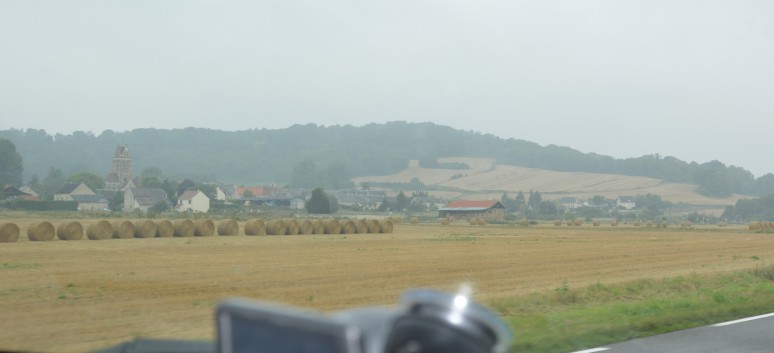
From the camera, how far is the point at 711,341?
11273 mm

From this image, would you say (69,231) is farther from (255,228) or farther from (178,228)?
(255,228)

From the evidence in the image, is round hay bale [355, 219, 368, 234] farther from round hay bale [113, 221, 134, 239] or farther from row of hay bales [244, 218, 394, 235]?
round hay bale [113, 221, 134, 239]

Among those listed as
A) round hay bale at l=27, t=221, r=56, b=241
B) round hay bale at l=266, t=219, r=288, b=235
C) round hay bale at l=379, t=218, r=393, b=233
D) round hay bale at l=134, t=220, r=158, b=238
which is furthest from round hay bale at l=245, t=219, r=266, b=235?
round hay bale at l=27, t=221, r=56, b=241

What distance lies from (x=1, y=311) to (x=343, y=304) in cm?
512

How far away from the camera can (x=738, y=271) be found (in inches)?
926

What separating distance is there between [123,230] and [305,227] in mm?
11247

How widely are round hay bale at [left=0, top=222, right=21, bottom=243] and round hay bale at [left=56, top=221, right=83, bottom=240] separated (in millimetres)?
2339

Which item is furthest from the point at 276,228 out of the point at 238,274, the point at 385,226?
the point at 238,274

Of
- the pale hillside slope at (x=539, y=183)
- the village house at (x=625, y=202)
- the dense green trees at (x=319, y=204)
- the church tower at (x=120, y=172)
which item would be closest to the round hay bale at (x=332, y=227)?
the dense green trees at (x=319, y=204)

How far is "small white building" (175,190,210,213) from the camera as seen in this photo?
58.2 m

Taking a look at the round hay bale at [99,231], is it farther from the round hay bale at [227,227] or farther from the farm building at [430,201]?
the farm building at [430,201]

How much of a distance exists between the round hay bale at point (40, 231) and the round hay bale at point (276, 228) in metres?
12.3

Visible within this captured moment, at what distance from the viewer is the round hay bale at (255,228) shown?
146 feet

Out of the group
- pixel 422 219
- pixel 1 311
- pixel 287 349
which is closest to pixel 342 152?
pixel 422 219
